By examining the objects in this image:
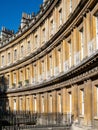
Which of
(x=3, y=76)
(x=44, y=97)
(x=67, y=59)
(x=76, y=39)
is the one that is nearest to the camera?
(x=76, y=39)

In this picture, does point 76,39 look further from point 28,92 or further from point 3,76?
point 3,76

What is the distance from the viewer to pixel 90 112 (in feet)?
66.3

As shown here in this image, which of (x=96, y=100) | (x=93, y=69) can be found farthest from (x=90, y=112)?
(x=93, y=69)

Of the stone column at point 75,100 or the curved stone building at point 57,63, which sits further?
the stone column at point 75,100

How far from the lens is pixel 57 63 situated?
31.6m

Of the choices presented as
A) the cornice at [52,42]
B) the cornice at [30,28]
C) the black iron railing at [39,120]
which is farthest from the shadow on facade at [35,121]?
the cornice at [30,28]

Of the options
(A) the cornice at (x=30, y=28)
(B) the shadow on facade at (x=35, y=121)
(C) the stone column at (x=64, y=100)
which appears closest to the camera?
(B) the shadow on facade at (x=35, y=121)

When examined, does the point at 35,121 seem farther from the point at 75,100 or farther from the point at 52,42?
the point at 75,100

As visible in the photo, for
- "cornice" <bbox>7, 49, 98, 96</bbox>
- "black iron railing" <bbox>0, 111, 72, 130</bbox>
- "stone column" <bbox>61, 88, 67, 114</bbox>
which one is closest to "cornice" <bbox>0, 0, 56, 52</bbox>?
"cornice" <bbox>7, 49, 98, 96</bbox>

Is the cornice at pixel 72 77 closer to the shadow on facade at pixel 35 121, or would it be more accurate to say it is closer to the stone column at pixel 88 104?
the stone column at pixel 88 104

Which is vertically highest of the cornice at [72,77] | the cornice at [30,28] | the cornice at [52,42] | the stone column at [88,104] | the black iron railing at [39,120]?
the cornice at [30,28]

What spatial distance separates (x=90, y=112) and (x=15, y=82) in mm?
33286

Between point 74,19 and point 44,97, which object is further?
point 44,97

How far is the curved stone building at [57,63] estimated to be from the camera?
20.6 metres
